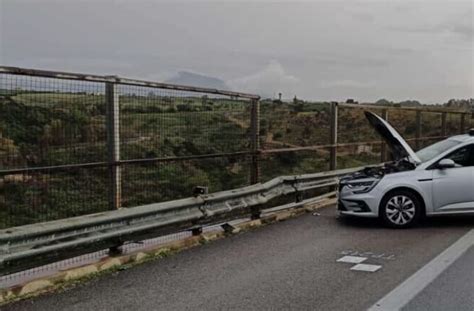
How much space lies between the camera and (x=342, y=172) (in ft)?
39.7

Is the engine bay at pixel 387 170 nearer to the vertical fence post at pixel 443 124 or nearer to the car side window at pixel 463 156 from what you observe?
the car side window at pixel 463 156

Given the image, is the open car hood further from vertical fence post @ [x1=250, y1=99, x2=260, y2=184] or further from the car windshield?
vertical fence post @ [x1=250, y1=99, x2=260, y2=184]

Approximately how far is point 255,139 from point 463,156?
3.49m

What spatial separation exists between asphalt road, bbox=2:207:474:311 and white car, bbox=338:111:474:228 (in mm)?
378

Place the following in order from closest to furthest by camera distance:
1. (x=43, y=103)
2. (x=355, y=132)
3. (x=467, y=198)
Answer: (x=43, y=103) → (x=467, y=198) → (x=355, y=132)

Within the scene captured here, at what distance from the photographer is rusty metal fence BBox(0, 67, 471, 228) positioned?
5.80 meters

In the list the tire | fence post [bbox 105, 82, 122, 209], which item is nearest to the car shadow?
the tire

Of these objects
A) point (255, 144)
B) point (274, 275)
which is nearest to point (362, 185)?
point (255, 144)

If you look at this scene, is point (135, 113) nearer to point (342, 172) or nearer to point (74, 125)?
Result: point (74, 125)

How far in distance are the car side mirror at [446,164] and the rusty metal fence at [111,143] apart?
297 cm

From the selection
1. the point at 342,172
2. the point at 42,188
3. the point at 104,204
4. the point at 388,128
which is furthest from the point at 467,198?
the point at 42,188

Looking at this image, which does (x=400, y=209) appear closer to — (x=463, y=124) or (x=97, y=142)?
(x=97, y=142)

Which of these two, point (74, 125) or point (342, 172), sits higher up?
point (74, 125)

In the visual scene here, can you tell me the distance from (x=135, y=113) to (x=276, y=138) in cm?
709
